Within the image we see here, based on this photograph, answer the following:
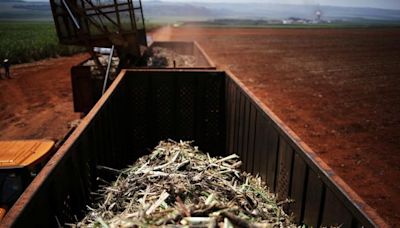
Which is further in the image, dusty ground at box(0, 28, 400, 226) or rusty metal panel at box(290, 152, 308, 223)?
dusty ground at box(0, 28, 400, 226)

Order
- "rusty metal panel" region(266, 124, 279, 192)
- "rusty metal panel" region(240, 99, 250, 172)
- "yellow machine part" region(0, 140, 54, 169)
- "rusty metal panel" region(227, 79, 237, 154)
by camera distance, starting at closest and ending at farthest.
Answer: "rusty metal panel" region(266, 124, 279, 192) → "yellow machine part" region(0, 140, 54, 169) → "rusty metal panel" region(240, 99, 250, 172) → "rusty metal panel" region(227, 79, 237, 154)

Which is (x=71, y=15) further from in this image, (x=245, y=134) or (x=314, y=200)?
(x=314, y=200)

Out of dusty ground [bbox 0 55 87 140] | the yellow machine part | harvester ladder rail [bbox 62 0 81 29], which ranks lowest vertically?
dusty ground [bbox 0 55 87 140]

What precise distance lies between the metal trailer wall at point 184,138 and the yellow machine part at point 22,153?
0.82 metres

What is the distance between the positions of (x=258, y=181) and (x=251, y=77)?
1527 cm

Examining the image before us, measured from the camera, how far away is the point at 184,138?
6.60 meters

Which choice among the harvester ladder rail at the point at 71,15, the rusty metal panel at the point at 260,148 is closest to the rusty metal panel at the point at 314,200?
the rusty metal panel at the point at 260,148

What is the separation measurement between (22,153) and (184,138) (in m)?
2.79

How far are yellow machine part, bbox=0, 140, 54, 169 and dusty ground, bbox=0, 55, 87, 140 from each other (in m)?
5.03

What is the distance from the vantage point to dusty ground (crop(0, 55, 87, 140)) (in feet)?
35.5

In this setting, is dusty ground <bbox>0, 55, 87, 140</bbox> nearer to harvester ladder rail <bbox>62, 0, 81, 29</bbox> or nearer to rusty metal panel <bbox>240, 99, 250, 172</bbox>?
harvester ladder rail <bbox>62, 0, 81, 29</bbox>

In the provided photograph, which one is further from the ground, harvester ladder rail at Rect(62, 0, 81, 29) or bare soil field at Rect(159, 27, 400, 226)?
harvester ladder rail at Rect(62, 0, 81, 29)

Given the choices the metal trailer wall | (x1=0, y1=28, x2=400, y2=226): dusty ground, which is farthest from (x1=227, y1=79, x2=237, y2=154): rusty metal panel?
(x1=0, y1=28, x2=400, y2=226): dusty ground

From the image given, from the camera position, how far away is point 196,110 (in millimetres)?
6547
